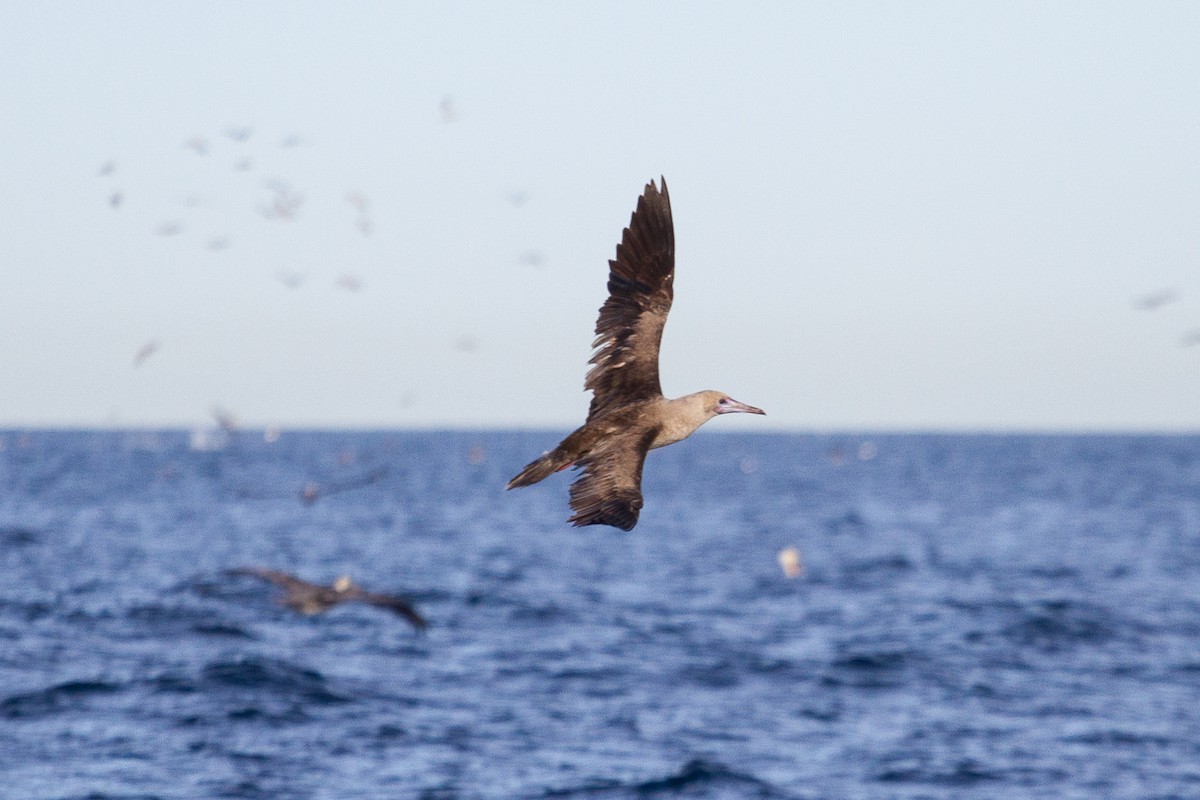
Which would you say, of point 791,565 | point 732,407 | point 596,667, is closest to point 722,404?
point 732,407

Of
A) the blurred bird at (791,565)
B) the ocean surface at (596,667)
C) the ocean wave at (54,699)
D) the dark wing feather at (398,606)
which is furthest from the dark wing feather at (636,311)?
the blurred bird at (791,565)

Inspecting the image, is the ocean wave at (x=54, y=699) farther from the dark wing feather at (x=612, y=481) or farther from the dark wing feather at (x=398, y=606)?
the dark wing feather at (x=612, y=481)

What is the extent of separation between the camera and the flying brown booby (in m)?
9.03

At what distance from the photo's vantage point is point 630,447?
29.1ft

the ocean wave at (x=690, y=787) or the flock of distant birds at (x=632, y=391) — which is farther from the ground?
the flock of distant birds at (x=632, y=391)

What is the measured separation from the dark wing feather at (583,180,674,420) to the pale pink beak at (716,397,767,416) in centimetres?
54

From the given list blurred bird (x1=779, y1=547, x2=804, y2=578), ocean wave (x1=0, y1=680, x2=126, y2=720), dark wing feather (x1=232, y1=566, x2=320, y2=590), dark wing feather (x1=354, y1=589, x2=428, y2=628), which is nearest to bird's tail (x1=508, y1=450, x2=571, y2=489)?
dark wing feather (x1=354, y1=589, x2=428, y2=628)

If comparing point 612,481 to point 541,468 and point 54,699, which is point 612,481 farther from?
point 54,699

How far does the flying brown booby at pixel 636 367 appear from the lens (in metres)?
9.03

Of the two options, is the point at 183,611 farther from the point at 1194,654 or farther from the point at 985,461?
the point at 985,461

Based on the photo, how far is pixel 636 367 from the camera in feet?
30.8

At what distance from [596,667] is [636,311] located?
20960mm

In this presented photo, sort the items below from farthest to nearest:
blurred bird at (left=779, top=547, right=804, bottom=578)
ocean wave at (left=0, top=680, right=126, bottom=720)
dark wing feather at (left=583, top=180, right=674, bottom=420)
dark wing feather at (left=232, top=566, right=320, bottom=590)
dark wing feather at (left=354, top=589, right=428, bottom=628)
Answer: blurred bird at (left=779, top=547, right=804, bottom=578), ocean wave at (left=0, top=680, right=126, bottom=720), dark wing feather at (left=232, top=566, right=320, bottom=590), dark wing feather at (left=354, top=589, right=428, bottom=628), dark wing feather at (left=583, top=180, right=674, bottom=420)

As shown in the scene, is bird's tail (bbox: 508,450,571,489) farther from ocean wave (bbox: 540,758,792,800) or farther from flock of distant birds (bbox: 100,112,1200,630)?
ocean wave (bbox: 540,758,792,800)
